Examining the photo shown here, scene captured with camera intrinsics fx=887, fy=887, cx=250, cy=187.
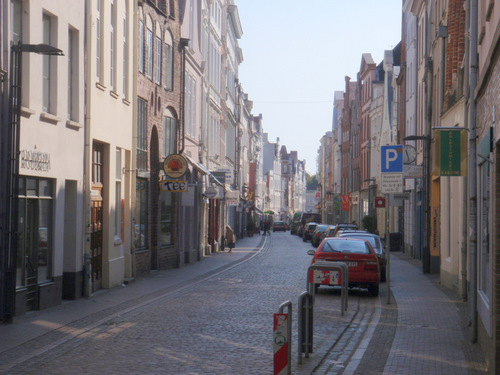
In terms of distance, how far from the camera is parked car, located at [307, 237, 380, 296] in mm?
21641

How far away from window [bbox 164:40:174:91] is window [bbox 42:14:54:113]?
12.9 metres

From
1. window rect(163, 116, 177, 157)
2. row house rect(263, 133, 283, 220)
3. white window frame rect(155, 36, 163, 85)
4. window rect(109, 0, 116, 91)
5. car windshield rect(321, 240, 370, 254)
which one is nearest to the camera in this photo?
car windshield rect(321, 240, 370, 254)

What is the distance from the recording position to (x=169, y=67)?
31547mm

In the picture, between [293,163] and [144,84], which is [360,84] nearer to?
[144,84]

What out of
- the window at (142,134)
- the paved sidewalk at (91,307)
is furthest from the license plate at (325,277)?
the window at (142,134)

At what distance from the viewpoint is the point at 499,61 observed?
29.9ft

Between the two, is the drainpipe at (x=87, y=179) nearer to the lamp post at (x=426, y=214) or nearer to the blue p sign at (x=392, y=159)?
the blue p sign at (x=392, y=159)

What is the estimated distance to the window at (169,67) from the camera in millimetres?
31047

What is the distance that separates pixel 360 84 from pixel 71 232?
2516 inches

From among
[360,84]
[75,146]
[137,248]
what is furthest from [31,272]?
[360,84]

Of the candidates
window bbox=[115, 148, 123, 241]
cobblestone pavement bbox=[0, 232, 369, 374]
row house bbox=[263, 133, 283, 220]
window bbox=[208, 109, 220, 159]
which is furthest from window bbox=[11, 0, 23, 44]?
row house bbox=[263, 133, 283, 220]

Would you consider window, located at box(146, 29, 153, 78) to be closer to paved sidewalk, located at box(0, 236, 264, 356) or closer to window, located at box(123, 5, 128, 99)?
→ window, located at box(123, 5, 128, 99)

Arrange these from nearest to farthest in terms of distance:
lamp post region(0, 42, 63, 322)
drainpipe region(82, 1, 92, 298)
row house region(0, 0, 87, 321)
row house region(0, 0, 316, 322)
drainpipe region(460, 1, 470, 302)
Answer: lamp post region(0, 42, 63, 322), row house region(0, 0, 87, 321), row house region(0, 0, 316, 322), drainpipe region(460, 1, 470, 302), drainpipe region(82, 1, 92, 298)

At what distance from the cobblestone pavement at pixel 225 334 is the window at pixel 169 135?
8.84 metres
